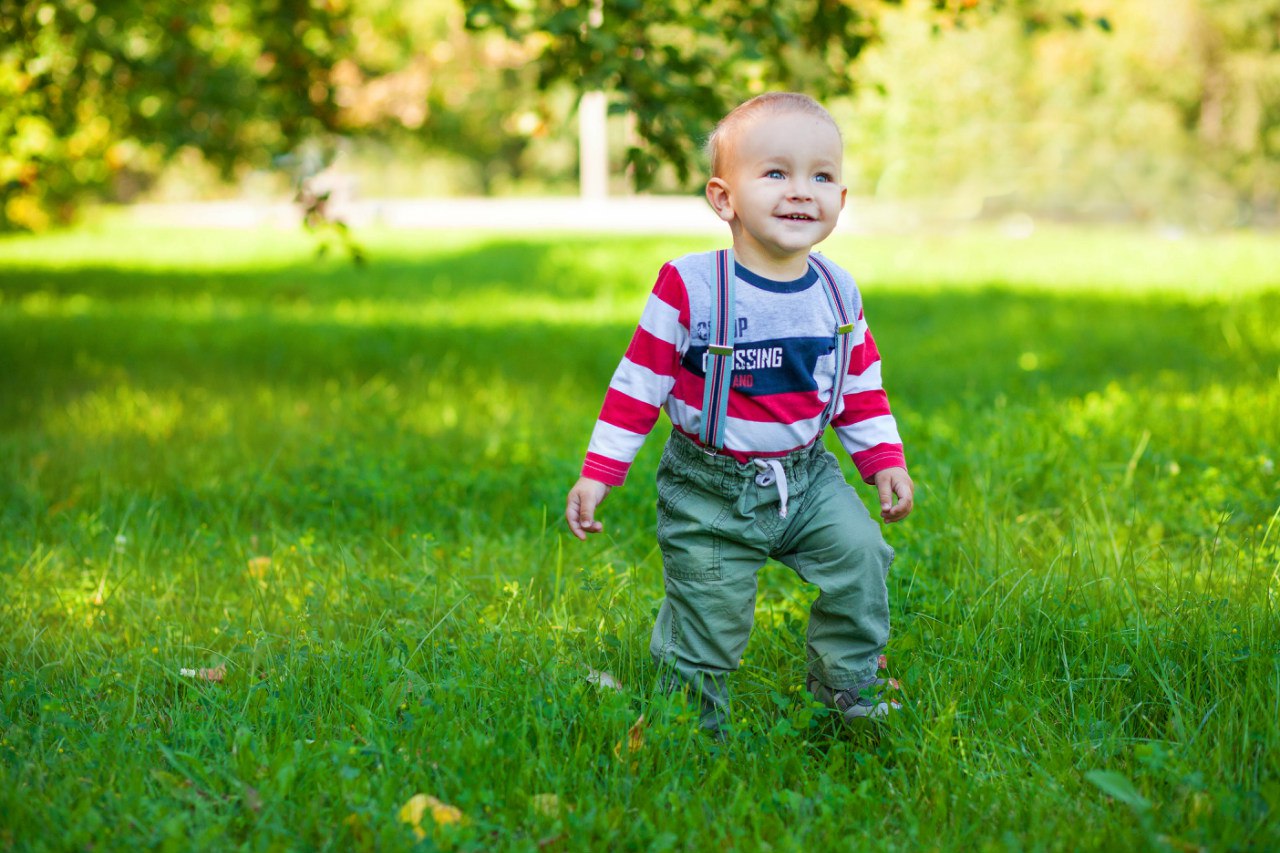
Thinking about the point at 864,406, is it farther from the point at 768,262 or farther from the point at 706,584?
the point at 706,584

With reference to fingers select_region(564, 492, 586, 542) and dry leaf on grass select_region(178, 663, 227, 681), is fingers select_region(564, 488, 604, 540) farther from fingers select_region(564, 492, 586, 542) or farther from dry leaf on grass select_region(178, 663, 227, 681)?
dry leaf on grass select_region(178, 663, 227, 681)

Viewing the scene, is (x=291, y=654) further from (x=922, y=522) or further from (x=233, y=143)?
(x=233, y=143)

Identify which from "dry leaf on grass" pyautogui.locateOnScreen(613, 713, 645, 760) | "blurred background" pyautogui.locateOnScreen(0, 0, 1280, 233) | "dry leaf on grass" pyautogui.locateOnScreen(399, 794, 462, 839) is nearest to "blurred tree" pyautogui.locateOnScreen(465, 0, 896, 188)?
"blurred background" pyautogui.locateOnScreen(0, 0, 1280, 233)

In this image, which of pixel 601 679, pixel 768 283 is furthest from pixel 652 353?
pixel 601 679

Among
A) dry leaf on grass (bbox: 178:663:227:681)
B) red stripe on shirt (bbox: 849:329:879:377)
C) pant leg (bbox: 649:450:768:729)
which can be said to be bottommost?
dry leaf on grass (bbox: 178:663:227:681)

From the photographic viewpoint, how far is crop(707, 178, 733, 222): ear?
2.51 m

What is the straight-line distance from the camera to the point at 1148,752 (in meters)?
2.20

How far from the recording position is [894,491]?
2676 millimetres

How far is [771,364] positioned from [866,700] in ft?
2.52

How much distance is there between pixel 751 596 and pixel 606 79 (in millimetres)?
2880

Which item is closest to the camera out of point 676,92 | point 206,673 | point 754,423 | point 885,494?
point 754,423

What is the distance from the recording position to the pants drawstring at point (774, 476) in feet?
8.23

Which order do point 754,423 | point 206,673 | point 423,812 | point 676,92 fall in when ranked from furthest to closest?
point 676,92 → point 206,673 → point 754,423 → point 423,812

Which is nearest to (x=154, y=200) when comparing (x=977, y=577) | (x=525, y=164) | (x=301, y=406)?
(x=525, y=164)
